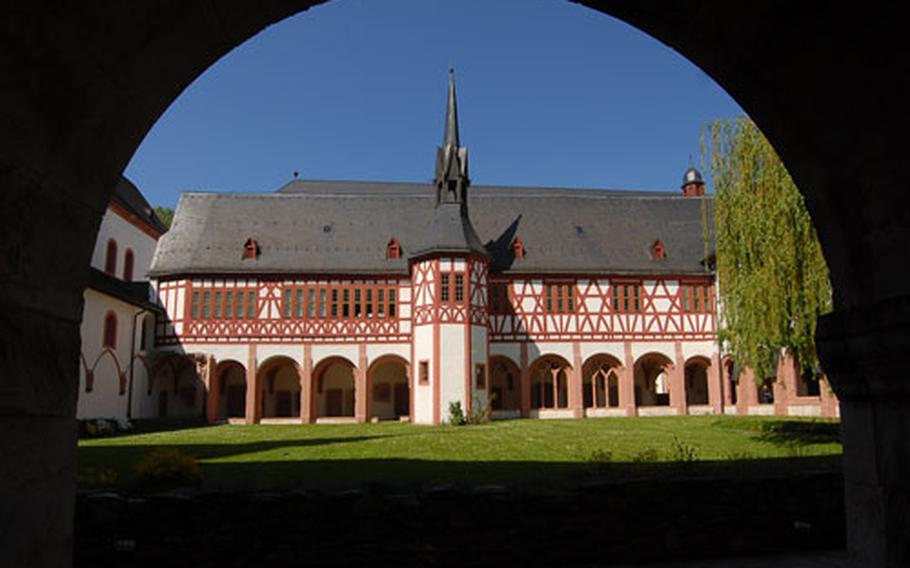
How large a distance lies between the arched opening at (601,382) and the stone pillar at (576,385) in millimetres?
913

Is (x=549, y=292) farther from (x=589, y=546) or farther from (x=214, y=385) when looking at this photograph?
(x=589, y=546)

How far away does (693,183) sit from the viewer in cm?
4597

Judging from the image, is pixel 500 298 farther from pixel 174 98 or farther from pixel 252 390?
pixel 174 98

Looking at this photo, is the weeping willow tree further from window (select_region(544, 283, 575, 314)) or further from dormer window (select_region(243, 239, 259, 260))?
dormer window (select_region(243, 239, 259, 260))

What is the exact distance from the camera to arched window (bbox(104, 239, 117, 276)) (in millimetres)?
28281

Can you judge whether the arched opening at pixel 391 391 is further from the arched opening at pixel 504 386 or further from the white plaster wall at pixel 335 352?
the arched opening at pixel 504 386

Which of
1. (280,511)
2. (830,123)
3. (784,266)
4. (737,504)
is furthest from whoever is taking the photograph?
(784,266)

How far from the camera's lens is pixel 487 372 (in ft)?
91.2

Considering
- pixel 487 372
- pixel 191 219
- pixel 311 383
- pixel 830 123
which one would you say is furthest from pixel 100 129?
pixel 191 219

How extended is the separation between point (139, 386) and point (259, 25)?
95.0 feet

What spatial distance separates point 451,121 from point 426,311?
9442 mm

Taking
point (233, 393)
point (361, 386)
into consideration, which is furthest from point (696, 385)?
point (233, 393)

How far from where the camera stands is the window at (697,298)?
31.1 metres

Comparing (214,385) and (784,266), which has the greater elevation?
(784,266)
